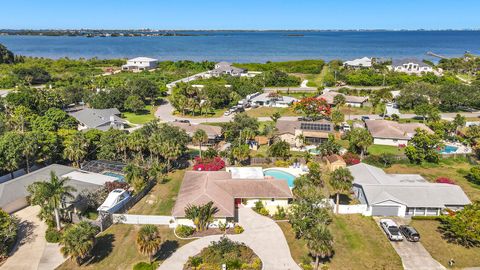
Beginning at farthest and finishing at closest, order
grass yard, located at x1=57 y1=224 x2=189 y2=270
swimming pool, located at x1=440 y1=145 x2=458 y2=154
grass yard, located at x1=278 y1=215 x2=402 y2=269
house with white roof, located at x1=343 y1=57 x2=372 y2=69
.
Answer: house with white roof, located at x1=343 y1=57 x2=372 y2=69 → swimming pool, located at x1=440 y1=145 x2=458 y2=154 → grass yard, located at x1=278 y1=215 x2=402 y2=269 → grass yard, located at x1=57 y1=224 x2=189 y2=270

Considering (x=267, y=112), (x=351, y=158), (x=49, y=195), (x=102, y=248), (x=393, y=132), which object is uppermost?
(x=49, y=195)

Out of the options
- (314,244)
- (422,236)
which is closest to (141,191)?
(314,244)

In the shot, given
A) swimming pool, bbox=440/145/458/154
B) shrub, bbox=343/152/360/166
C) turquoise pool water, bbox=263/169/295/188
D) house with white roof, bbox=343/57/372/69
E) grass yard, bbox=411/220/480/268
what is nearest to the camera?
grass yard, bbox=411/220/480/268

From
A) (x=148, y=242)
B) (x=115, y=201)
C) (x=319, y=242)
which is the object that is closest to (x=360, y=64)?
(x=115, y=201)

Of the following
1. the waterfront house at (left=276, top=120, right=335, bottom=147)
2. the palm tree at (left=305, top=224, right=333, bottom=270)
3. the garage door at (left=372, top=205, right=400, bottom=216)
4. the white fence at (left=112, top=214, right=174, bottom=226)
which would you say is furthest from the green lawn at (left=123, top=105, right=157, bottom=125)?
the palm tree at (left=305, top=224, right=333, bottom=270)

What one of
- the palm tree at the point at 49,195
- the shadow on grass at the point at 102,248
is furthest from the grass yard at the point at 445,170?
the palm tree at the point at 49,195

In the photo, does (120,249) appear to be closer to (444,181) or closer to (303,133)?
(444,181)

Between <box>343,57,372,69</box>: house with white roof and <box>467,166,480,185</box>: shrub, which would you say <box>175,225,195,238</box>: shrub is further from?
<box>343,57,372,69</box>: house with white roof
